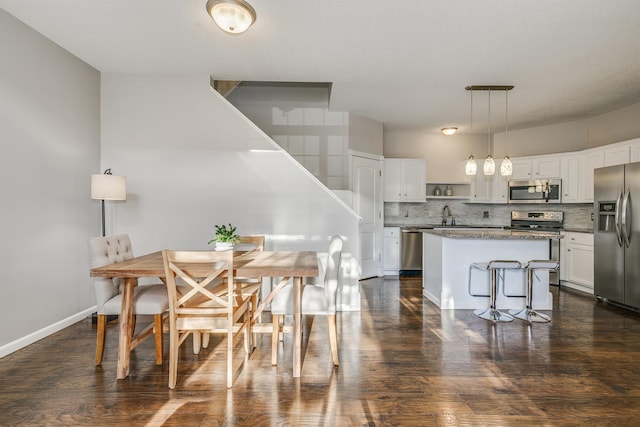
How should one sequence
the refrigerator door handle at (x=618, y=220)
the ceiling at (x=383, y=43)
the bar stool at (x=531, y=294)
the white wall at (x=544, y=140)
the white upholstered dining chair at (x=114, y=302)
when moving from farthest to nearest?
1. the white wall at (x=544, y=140)
2. the refrigerator door handle at (x=618, y=220)
3. the bar stool at (x=531, y=294)
4. the ceiling at (x=383, y=43)
5. the white upholstered dining chair at (x=114, y=302)

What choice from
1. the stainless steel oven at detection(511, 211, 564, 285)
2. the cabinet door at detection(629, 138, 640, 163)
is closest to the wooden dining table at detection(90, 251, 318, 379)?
the cabinet door at detection(629, 138, 640, 163)

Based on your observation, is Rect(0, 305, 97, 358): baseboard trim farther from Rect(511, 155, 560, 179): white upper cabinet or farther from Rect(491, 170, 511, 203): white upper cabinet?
Rect(511, 155, 560, 179): white upper cabinet

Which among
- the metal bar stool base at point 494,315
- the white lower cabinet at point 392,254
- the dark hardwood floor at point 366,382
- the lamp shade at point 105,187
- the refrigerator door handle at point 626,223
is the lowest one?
the dark hardwood floor at point 366,382

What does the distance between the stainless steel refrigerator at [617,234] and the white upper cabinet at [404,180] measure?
256 cm

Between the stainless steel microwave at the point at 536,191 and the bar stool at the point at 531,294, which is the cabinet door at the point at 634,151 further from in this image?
the bar stool at the point at 531,294

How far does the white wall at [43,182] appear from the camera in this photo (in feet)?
8.89

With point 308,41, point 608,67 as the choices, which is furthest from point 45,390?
point 608,67

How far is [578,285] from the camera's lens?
4.88m

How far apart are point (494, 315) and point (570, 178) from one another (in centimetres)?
318

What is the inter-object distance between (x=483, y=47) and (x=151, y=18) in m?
2.95

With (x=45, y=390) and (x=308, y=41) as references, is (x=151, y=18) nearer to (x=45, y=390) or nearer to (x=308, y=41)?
(x=308, y=41)

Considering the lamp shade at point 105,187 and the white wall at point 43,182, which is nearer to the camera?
the white wall at point 43,182

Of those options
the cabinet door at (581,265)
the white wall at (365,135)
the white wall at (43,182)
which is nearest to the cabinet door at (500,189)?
the cabinet door at (581,265)

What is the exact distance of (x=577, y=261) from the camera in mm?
4871
